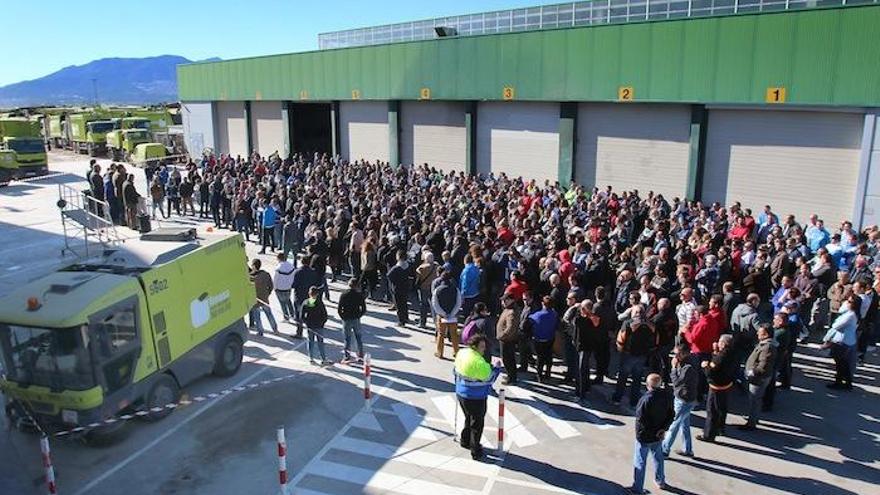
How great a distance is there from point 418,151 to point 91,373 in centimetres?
2411

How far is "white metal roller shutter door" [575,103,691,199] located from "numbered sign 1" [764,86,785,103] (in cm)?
278

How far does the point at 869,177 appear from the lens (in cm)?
1816

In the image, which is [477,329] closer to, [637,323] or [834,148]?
[637,323]

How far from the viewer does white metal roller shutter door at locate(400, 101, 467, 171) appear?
29656 mm

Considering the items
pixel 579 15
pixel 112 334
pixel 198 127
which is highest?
pixel 579 15

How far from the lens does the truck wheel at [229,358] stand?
1160 cm

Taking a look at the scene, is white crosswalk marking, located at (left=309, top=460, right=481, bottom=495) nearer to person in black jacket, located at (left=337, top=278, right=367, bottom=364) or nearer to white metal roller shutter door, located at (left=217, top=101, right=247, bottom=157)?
person in black jacket, located at (left=337, top=278, right=367, bottom=364)

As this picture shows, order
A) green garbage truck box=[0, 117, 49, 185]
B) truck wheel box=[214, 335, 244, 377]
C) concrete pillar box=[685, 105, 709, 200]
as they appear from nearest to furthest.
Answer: truck wheel box=[214, 335, 244, 377]
concrete pillar box=[685, 105, 709, 200]
green garbage truck box=[0, 117, 49, 185]

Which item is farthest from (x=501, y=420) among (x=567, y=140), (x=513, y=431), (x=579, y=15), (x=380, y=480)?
(x=579, y=15)

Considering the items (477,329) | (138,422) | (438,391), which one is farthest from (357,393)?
(138,422)

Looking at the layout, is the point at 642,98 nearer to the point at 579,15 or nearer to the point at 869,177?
the point at 869,177

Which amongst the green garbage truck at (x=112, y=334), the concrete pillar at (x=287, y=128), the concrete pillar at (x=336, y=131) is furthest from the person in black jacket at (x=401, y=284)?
the concrete pillar at (x=287, y=128)

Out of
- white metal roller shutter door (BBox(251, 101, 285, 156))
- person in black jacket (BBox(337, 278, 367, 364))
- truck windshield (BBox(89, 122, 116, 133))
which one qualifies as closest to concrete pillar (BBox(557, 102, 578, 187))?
person in black jacket (BBox(337, 278, 367, 364))

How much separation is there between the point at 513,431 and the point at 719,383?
9.89ft
